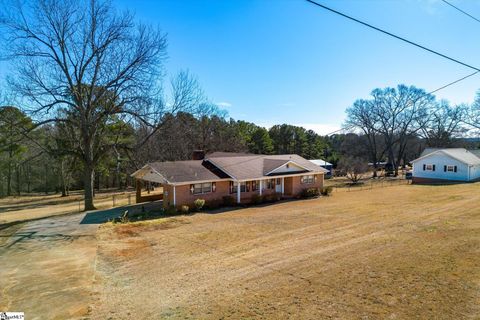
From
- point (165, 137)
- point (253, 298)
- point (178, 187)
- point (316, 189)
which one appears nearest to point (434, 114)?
point (316, 189)

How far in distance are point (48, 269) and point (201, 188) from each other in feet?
47.8

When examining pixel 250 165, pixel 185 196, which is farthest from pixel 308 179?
pixel 185 196

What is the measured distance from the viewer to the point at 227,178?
26312mm

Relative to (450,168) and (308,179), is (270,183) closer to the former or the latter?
(308,179)

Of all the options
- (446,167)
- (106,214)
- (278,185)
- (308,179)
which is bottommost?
(106,214)

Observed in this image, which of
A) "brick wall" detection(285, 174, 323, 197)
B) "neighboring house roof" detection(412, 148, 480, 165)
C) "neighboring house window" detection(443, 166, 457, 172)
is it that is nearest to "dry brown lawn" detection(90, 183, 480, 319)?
"brick wall" detection(285, 174, 323, 197)

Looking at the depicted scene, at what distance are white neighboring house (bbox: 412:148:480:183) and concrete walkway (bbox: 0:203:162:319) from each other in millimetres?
42923

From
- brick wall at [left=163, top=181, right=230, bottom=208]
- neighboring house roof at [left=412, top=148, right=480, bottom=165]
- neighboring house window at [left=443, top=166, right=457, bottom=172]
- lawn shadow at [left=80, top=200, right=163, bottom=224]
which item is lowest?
lawn shadow at [left=80, top=200, right=163, bottom=224]

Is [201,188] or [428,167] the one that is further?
[428,167]

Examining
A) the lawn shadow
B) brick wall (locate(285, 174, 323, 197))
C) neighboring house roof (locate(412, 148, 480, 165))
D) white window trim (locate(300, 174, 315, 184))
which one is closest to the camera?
the lawn shadow

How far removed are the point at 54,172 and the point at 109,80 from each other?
29.8 m

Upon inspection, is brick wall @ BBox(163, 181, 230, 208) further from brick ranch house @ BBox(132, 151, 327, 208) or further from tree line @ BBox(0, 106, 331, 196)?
tree line @ BBox(0, 106, 331, 196)

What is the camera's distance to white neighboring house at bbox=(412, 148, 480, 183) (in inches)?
1620

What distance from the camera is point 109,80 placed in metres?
24.3
